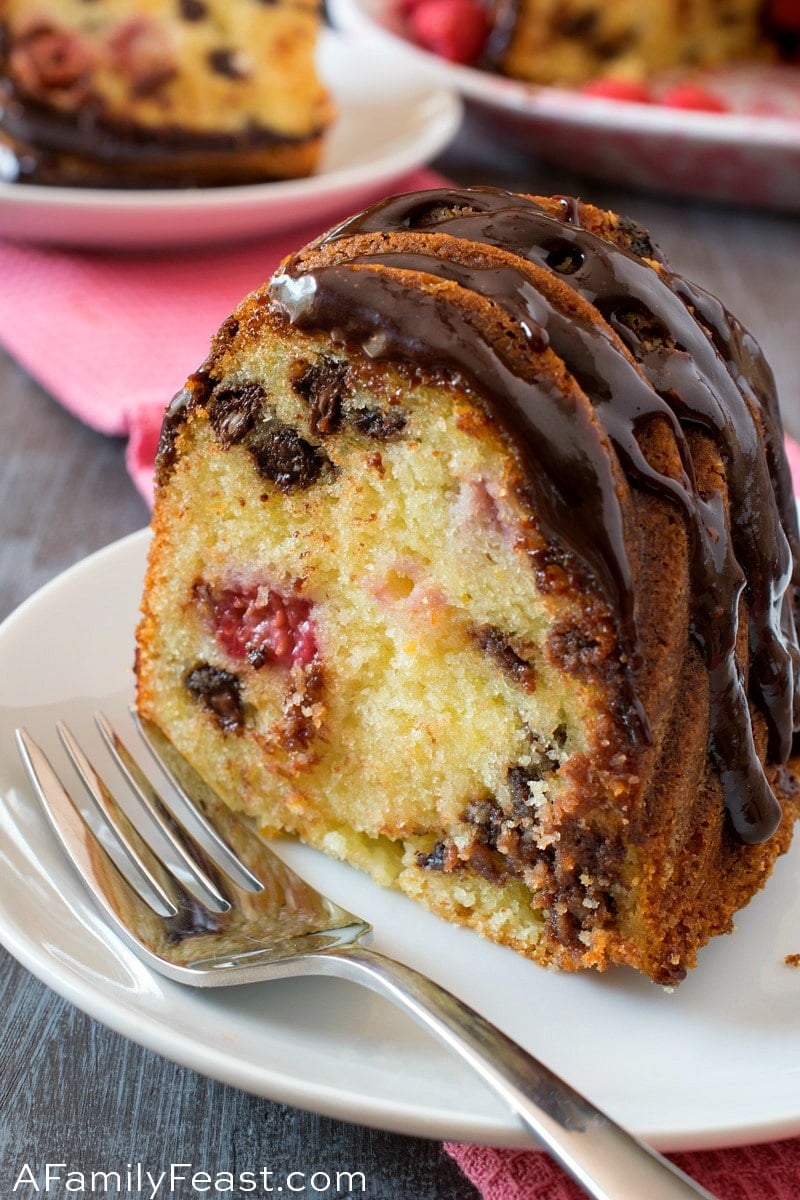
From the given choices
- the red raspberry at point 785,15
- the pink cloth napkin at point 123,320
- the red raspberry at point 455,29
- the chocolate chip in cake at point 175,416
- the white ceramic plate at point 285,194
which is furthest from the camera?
the red raspberry at point 785,15

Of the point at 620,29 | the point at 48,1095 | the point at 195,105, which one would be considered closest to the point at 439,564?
the point at 48,1095

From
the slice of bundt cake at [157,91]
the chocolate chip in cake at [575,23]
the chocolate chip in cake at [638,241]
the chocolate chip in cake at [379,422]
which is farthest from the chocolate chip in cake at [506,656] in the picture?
the chocolate chip in cake at [575,23]

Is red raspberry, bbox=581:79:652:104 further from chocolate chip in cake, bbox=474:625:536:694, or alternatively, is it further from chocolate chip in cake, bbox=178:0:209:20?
chocolate chip in cake, bbox=474:625:536:694

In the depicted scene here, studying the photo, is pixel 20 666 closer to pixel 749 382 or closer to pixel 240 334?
pixel 240 334

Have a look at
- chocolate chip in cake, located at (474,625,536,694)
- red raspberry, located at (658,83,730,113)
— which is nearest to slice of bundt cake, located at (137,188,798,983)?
chocolate chip in cake, located at (474,625,536,694)

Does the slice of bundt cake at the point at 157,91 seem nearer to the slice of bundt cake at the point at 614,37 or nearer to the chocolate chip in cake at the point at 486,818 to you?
the slice of bundt cake at the point at 614,37

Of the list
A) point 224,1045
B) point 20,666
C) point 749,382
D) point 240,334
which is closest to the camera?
point 224,1045
